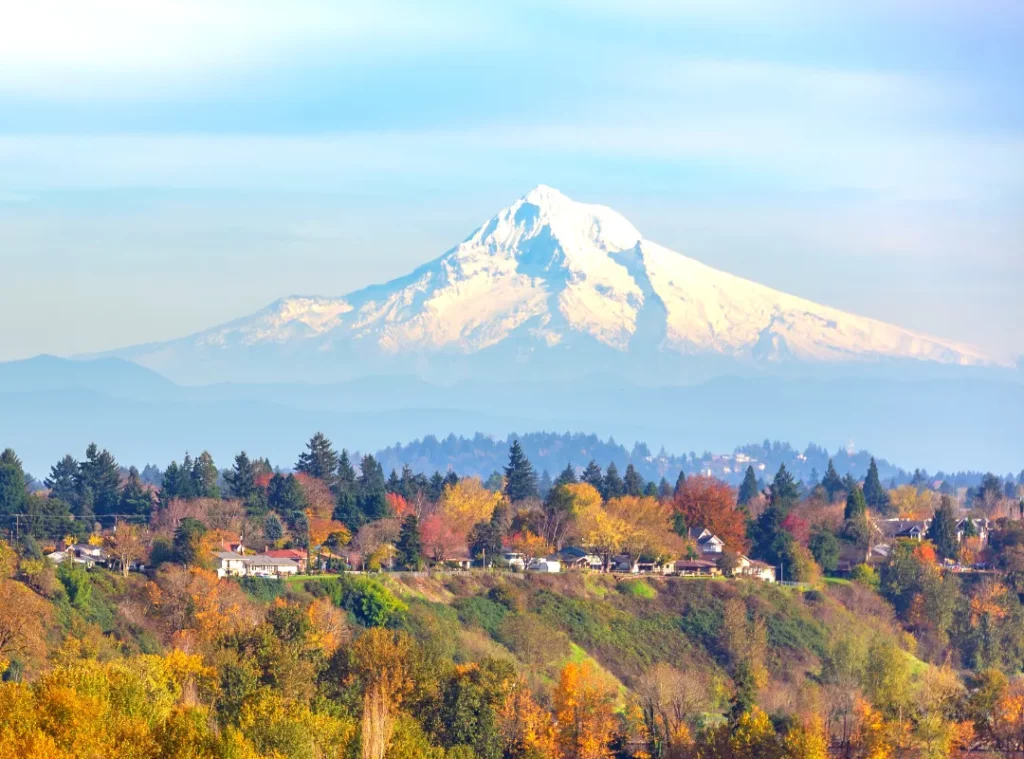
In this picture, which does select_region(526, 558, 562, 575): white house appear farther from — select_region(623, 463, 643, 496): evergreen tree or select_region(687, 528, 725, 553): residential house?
select_region(623, 463, 643, 496): evergreen tree

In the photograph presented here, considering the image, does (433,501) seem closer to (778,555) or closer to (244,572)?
(778,555)

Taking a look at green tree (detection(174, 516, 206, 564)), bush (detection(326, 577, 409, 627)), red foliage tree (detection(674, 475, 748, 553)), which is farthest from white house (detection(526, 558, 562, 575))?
green tree (detection(174, 516, 206, 564))

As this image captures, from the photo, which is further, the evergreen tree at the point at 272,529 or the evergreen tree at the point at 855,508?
the evergreen tree at the point at 855,508

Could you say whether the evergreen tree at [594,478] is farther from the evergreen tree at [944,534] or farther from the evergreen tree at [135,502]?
the evergreen tree at [135,502]

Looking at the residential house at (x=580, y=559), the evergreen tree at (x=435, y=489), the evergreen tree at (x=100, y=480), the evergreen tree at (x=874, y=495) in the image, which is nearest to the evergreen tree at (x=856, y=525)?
the residential house at (x=580, y=559)

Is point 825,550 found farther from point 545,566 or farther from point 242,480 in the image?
point 242,480

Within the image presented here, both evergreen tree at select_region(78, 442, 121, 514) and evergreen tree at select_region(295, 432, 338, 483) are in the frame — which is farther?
evergreen tree at select_region(295, 432, 338, 483)

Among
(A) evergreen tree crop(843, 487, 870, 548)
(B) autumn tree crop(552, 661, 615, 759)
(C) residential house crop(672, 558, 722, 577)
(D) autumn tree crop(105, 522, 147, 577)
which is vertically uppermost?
(A) evergreen tree crop(843, 487, 870, 548)

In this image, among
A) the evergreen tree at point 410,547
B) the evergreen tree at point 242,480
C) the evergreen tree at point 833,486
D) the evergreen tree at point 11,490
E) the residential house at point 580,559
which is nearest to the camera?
the evergreen tree at point 410,547
